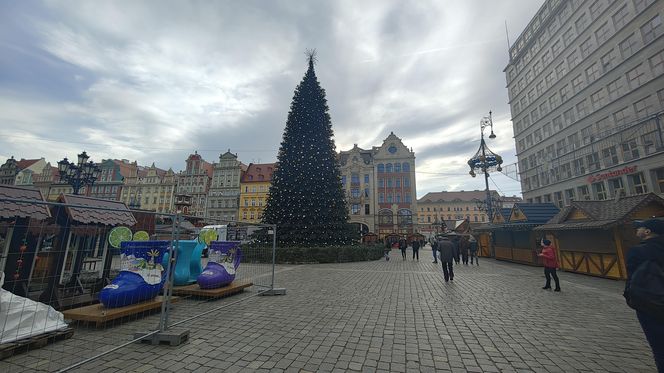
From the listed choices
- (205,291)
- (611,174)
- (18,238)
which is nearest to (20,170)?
(18,238)

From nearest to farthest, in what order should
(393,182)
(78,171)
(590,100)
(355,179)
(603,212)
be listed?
(603,212) < (78,171) < (590,100) < (393,182) < (355,179)

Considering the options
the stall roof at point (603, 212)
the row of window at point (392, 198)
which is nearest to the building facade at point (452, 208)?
the row of window at point (392, 198)

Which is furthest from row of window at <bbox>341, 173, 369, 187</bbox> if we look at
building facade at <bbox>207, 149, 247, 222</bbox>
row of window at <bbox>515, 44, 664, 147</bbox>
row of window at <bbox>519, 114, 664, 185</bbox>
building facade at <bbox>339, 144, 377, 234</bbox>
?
row of window at <bbox>515, 44, 664, 147</bbox>

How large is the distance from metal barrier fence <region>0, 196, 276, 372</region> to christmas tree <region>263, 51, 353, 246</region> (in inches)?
379

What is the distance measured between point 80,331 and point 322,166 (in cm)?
1609

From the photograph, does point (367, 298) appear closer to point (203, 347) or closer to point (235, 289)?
point (235, 289)

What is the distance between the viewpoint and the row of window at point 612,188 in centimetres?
2114

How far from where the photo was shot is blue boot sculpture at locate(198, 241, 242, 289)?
740 centimetres

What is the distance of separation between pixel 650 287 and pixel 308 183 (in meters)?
17.3

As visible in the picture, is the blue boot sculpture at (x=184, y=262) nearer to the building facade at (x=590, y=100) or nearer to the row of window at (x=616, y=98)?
the building facade at (x=590, y=100)

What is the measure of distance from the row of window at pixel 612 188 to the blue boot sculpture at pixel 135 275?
1312 inches

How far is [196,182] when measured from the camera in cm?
5794

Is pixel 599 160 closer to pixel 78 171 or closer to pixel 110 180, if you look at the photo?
pixel 78 171

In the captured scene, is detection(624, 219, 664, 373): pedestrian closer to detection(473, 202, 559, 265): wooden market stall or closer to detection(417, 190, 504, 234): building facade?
detection(473, 202, 559, 265): wooden market stall
